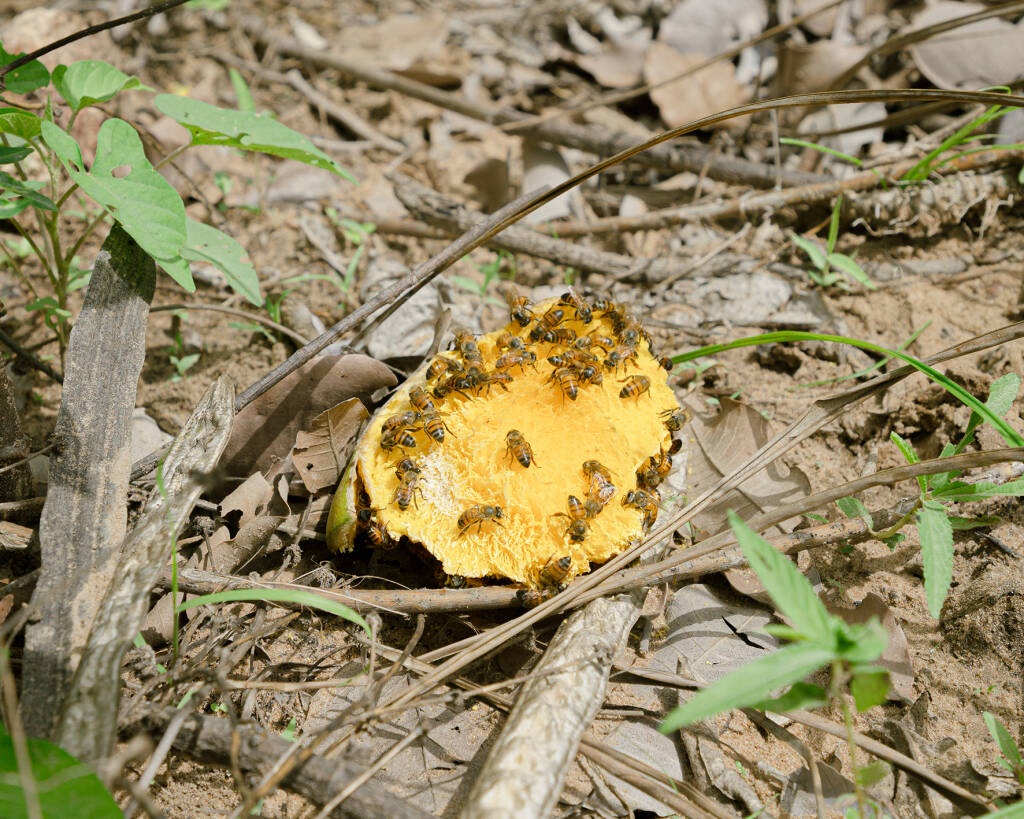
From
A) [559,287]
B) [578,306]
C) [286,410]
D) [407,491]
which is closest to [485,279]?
[559,287]

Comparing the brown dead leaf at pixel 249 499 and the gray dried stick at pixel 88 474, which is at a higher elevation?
the gray dried stick at pixel 88 474

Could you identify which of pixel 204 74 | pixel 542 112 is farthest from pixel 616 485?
pixel 204 74

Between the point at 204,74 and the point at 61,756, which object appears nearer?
the point at 61,756

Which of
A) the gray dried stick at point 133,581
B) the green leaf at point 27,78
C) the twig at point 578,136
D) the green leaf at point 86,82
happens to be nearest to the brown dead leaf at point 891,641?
the gray dried stick at point 133,581

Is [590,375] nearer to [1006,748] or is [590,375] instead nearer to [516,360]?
[516,360]

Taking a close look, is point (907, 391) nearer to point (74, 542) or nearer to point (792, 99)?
point (792, 99)

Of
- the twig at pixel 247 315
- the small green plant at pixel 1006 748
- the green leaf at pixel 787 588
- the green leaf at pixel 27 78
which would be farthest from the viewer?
the twig at pixel 247 315

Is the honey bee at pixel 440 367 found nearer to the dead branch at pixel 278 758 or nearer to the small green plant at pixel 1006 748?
the dead branch at pixel 278 758
